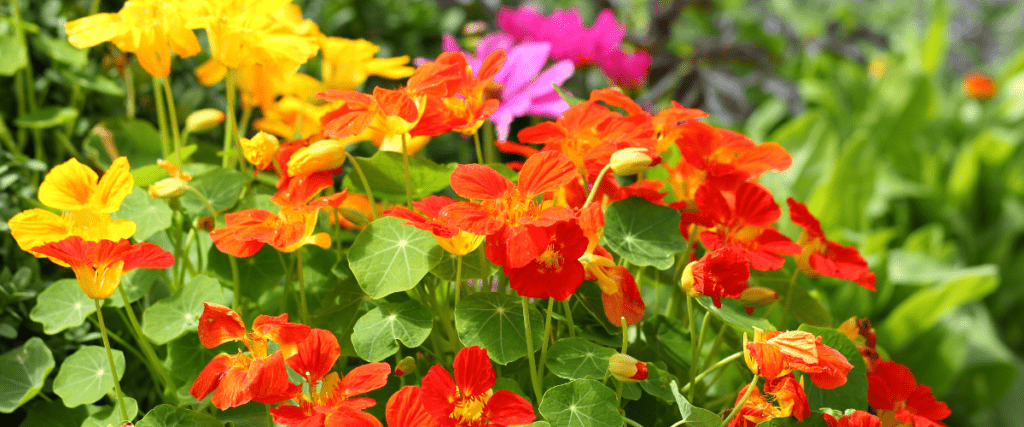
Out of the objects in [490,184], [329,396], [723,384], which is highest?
[490,184]

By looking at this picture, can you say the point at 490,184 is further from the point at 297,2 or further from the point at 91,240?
the point at 297,2

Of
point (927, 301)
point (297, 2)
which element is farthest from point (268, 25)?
point (927, 301)

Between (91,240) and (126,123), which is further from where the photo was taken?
(126,123)

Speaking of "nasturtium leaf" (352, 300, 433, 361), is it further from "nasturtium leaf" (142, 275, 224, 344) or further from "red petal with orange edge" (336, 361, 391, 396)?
"nasturtium leaf" (142, 275, 224, 344)

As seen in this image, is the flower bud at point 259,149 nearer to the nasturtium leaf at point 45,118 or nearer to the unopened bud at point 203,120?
the unopened bud at point 203,120

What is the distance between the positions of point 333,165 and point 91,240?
0.17m

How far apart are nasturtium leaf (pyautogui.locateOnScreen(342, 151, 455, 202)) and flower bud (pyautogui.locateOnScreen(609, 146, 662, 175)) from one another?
16cm

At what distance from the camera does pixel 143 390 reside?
67cm

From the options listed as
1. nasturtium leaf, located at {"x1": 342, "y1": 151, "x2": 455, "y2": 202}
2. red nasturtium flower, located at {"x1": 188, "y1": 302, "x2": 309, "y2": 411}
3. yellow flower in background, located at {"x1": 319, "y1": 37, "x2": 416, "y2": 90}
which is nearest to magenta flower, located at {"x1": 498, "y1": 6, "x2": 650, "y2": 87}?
yellow flower in background, located at {"x1": 319, "y1": 37, "x2": 416, "y2": 90}

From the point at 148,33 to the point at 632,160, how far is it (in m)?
0.37

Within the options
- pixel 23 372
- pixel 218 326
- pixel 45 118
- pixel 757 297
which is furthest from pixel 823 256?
pixel 45 118

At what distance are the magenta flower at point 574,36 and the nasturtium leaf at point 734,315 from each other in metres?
0.64

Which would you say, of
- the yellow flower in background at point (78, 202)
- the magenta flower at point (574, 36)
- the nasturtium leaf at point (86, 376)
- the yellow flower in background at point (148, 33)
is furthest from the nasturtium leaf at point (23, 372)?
the magenta flower at point (574, 36)

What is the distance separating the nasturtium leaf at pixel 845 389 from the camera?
53 centimetres
